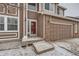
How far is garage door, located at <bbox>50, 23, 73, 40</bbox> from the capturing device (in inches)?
285

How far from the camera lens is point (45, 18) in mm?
7027

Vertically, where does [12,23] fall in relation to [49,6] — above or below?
below

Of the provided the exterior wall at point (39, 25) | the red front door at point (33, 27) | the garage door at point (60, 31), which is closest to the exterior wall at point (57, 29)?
the garage door at point (60, 31)

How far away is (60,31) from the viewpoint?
764cm

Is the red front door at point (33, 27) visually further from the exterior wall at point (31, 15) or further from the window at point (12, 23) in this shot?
the window at point (12, 23)

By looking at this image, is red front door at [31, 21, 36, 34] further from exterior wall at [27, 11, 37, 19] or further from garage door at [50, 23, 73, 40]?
garage door at [50, 23, 73, 40]

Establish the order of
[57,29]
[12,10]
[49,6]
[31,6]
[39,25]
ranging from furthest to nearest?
[49,6] < [31,6] < [39,25] < [57,29] < [12,10]

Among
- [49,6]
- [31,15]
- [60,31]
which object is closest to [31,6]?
[31,15]

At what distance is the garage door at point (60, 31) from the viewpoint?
7234mm

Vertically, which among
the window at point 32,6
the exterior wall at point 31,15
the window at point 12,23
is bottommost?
the window at point 12,23

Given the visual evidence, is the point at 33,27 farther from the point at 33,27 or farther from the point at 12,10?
the point at 12,10

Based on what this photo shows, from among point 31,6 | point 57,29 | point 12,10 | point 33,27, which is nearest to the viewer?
point 12,10

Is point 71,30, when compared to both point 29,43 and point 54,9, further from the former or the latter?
point 29,43

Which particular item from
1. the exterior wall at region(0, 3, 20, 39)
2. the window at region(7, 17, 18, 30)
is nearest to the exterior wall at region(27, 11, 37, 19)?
the exterior wall at region(0, 3, 20, 39)
